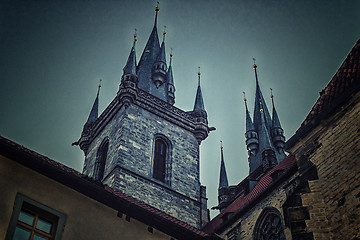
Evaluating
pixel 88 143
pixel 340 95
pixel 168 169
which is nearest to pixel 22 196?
pixel 340 95

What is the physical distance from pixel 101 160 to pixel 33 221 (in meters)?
17.0

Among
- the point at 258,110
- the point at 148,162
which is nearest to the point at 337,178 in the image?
the point at 148,162

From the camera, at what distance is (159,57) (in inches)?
1260

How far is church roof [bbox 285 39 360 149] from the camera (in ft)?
37.3

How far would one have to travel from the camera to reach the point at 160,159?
25531mm

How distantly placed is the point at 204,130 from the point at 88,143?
640 cm

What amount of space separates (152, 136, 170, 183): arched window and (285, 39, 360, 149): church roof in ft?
42.6

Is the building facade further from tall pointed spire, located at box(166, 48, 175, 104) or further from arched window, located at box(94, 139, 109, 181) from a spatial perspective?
tall pointed spire, located at box(166, 48, 175, 104)

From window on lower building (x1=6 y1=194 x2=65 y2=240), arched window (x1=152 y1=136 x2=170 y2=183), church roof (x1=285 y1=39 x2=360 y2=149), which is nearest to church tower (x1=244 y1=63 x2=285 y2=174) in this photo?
arched window (x1=152 y1=136 x2=170 y2=183)

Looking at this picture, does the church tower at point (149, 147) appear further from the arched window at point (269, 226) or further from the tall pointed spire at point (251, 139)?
the arched window at point (269, 226)

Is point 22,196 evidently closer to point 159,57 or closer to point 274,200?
point 274,200

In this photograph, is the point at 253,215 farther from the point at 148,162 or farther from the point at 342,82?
the point at 342,82

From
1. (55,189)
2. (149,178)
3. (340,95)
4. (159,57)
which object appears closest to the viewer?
(55,189)

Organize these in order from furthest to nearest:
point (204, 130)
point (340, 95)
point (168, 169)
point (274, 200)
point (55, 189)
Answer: point (204, 130) → point (168, 169) → point (274, 200) → point (340, 95) → point (55, 189)
